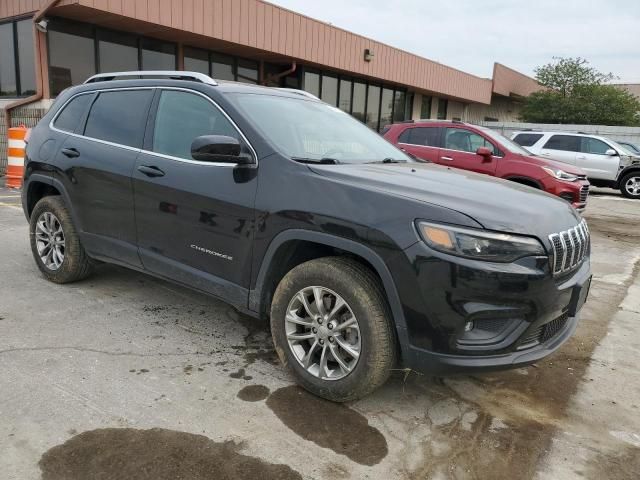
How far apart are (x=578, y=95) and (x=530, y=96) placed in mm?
3023

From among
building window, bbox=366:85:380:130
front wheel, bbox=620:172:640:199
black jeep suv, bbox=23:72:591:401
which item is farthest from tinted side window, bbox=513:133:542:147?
black jeep suv, bbox=23:72:591:401

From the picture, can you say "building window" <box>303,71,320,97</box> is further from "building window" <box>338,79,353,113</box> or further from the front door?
the front door

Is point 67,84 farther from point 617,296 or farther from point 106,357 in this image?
point 617,296

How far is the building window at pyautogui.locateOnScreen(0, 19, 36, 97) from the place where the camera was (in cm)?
1159

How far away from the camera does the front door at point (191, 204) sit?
3.13 metres

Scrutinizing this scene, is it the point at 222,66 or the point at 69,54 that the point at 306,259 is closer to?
the point at 69,54

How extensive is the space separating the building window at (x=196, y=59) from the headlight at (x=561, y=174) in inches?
366

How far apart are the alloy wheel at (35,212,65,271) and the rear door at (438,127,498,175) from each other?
22.7 ft

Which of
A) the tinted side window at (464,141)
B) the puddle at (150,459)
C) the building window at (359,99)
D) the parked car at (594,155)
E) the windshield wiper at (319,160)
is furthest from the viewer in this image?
the building window at (359,99)

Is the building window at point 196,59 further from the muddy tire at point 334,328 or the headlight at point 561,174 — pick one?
the muddy tire at point 334,328

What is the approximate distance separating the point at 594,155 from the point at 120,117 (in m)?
14.2

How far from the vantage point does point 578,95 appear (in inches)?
1266

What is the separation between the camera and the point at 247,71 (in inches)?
613

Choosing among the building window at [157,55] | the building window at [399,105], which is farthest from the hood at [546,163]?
the building window at [399,105]
